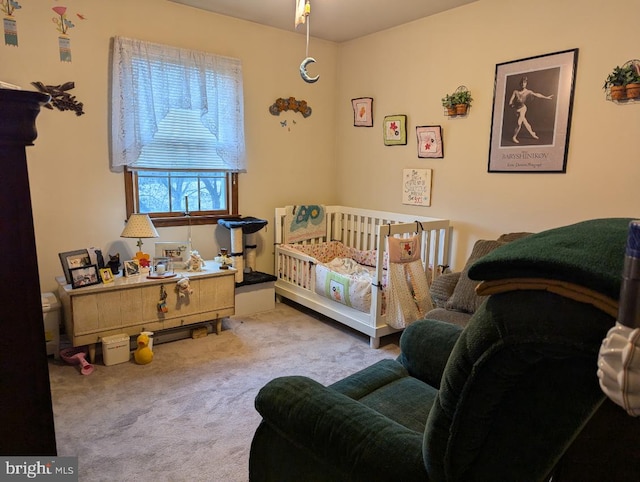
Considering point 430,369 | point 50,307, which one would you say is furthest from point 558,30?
point 50,307

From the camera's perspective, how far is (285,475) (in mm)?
1287

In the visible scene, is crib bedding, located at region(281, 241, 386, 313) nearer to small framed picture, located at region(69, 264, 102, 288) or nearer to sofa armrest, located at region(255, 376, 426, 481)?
small framed picture, located at region(69, 264, 102, 288)

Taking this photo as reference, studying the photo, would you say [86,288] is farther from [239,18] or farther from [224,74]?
[239,18]

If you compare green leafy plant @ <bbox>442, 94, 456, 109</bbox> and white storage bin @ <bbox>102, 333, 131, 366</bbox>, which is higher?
green leafy plant @ <bbox>442, 94, 456, 109</bbox>

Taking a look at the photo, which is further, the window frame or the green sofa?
the window frame

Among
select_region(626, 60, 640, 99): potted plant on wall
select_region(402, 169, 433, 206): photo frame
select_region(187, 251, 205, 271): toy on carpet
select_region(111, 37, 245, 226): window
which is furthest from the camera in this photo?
select_region(402, 169, 433, 206): photo frame

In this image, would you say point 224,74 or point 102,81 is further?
point 224,74

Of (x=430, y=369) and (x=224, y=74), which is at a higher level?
(x=224, y=74)

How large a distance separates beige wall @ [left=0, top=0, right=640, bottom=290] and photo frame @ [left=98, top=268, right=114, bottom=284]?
20.6 inches

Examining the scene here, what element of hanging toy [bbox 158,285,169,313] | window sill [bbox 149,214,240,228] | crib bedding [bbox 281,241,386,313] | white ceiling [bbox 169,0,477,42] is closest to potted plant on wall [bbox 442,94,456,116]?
white ceiling [bbox 169,0,477,42]

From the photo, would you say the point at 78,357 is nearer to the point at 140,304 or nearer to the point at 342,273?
the point at 140,304

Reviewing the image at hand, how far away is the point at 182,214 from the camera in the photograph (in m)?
3.68

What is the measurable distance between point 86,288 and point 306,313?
187 cm

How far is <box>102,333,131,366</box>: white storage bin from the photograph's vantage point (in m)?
2.74
